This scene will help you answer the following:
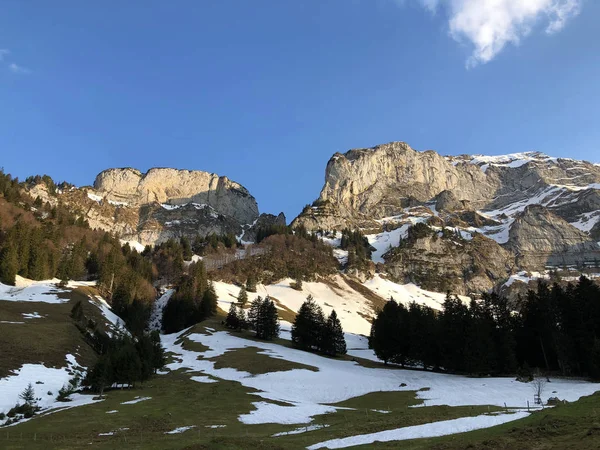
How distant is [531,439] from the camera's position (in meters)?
15.0

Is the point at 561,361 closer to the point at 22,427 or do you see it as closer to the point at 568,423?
the point at 568,423

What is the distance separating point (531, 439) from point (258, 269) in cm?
17217

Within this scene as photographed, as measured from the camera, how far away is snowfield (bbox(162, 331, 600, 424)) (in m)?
35.1

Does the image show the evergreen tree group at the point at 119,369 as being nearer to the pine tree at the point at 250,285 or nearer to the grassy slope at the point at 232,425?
the grassy slope at the point at 232,425

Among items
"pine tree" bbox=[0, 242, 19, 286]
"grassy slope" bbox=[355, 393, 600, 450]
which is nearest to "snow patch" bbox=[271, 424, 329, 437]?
"grassy slope" bbox=[355, 393, 600, 450]

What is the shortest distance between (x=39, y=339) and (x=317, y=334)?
176ft

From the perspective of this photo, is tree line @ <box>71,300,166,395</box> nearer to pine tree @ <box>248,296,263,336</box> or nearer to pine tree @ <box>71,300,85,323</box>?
pine tree @ <box>71,300,85,323</box>

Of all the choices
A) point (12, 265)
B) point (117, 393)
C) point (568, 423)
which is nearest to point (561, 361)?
Answer: point (568, 423)

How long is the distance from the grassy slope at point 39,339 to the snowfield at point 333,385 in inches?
594

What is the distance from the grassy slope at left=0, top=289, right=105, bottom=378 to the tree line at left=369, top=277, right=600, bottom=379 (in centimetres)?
5342

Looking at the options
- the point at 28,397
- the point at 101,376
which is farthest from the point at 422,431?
the point at 101,376

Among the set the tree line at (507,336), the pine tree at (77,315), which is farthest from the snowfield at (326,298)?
the tree line at (507,336)

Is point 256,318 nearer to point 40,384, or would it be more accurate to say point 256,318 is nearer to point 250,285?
point 40,384

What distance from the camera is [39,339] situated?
168ft
